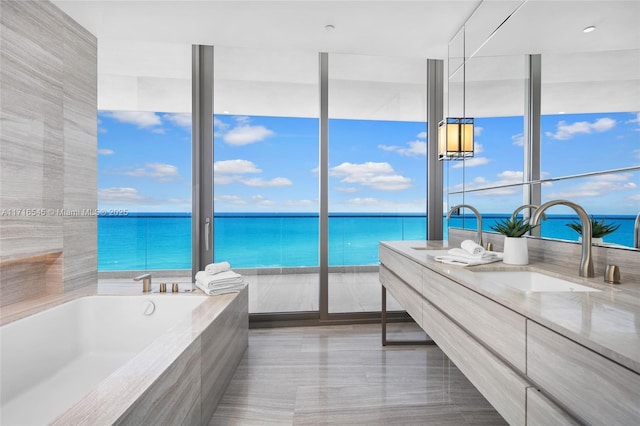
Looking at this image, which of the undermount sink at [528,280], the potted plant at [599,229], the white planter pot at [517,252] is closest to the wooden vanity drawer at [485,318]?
the undermount sink at [528,280]

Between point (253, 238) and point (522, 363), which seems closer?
point (522, 363)

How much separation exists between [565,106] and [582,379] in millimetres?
1290

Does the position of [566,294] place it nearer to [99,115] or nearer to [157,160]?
[157,160]

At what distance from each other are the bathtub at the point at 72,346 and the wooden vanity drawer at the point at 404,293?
4.09 ft

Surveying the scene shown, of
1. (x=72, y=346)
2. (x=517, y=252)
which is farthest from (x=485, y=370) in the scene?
(x=72, y=346)

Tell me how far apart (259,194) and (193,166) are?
64cm

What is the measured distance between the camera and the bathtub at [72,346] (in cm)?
165

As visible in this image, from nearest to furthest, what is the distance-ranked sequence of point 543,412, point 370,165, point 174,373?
1. point 543,412
2. point 174,373
3. point 370,165

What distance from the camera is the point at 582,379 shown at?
76cm

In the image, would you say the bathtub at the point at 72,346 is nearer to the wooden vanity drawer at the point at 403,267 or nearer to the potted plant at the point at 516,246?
the wooden vanity drawer at the point at 403,267

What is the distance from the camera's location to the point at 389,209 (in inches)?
132

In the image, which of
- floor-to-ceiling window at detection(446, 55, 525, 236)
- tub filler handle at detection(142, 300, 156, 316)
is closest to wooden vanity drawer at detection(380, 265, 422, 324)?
floor-to-ceiling window at detection(446, 55, 525, 236)

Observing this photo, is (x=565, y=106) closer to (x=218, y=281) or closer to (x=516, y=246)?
(x=516, y=246)

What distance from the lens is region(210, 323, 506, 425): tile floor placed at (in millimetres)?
1789
